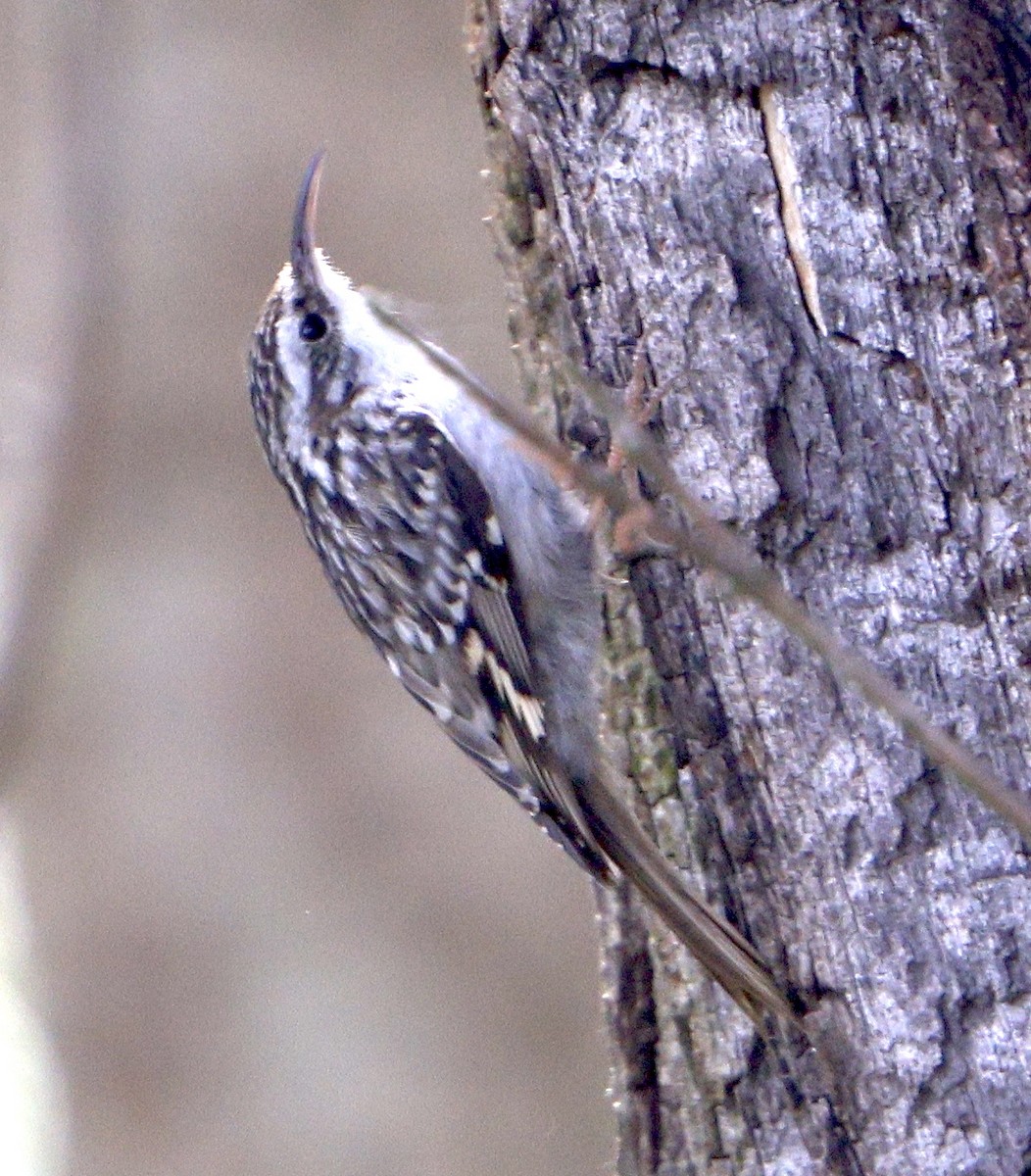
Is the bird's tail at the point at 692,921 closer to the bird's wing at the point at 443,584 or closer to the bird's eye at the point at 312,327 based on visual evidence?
the bird's wing at the point at 443,584

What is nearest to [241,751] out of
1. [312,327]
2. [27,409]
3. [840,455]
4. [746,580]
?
[27,409]

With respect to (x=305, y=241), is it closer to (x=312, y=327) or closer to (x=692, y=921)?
(x=312, y=327)

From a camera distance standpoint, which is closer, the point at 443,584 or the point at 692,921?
the point at 692,921

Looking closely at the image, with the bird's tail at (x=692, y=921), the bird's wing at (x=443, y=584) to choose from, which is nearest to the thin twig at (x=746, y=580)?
the bird's tail at (x=692, y=921)

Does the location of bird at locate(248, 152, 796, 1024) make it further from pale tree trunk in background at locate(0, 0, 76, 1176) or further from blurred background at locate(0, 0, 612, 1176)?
blurred background at locate(0, 0, 612, 1176)

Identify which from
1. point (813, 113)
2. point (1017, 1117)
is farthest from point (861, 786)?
point (813, 113)

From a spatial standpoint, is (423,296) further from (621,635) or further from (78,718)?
(621,635)

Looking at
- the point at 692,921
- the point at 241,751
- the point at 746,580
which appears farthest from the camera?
the point at 241,751

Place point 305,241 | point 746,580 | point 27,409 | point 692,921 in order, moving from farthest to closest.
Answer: point 27,409, point 305,241, point 692,921, point 746,580
